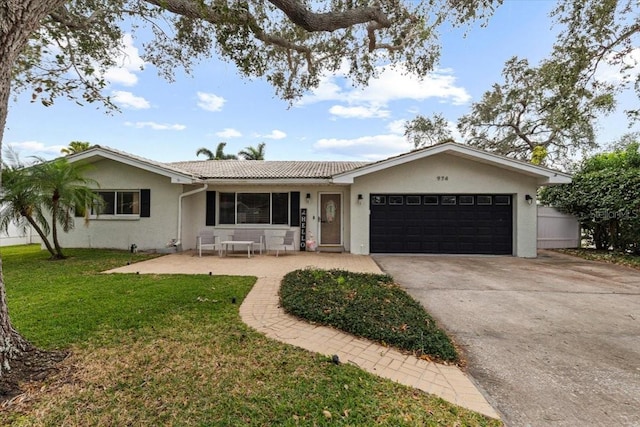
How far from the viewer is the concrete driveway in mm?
2770

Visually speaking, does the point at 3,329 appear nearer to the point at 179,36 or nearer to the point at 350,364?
the point at 350,364

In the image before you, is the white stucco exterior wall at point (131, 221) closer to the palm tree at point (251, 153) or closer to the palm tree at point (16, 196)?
the palm tree at point (16, 196)

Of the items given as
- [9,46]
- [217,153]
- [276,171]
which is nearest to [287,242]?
[276,171]

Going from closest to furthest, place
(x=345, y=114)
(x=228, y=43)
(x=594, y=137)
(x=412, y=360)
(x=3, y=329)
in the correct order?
1. (x=3, y=329)
2. (x=412, y=360)
3. (x=228, y=43)
4. (x=345, y=114)
5. (x=594, y=137)

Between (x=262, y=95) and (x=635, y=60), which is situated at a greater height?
(x=635, y=60)

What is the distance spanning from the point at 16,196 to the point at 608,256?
19945mm

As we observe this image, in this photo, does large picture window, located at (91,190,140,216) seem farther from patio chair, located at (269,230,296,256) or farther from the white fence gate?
the white fence gate

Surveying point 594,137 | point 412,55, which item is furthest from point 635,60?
point 594,137

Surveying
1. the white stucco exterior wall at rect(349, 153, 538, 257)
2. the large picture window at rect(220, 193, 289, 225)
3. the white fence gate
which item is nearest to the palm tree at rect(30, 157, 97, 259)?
the large picture window at rect(220, 193, 289, 225)

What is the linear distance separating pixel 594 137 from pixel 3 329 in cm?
3100

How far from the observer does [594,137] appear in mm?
22219

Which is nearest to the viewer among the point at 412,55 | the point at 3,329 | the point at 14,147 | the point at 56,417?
the point at 56,417

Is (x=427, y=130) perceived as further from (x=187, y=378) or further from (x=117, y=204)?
(x=187, y=378)

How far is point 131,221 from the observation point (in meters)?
11.9
